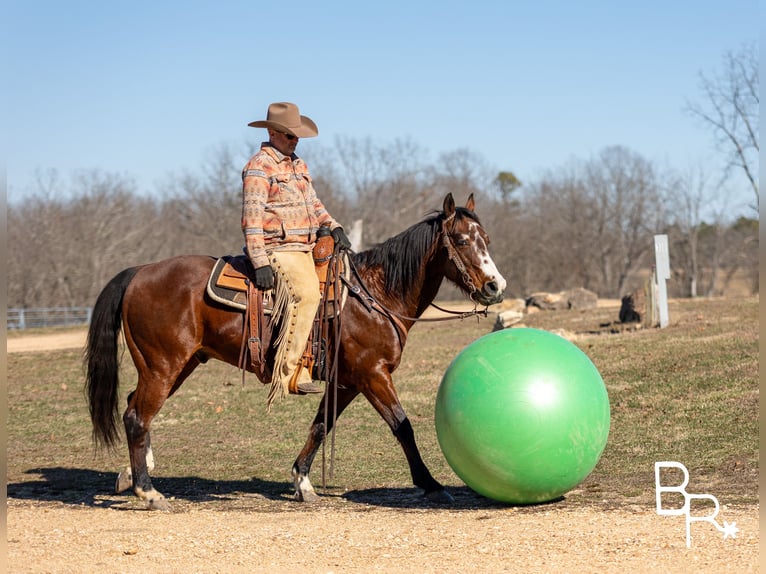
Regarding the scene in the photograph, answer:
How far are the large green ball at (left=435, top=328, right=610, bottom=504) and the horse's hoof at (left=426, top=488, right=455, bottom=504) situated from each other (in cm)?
57

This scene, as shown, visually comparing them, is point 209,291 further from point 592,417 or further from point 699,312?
point 699,312

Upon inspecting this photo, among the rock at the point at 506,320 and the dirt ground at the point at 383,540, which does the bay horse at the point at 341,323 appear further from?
the rock at the point at 506,320

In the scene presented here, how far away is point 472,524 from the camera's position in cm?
701

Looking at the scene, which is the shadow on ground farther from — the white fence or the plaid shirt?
the white fence

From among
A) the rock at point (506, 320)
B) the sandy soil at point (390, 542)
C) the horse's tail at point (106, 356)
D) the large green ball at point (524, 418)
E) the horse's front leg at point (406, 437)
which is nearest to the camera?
the sandy soil at point (390, 542)

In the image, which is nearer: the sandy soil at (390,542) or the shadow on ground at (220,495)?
the sandy soil at (390,542)

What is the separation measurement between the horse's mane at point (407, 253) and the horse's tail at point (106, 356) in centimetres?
230

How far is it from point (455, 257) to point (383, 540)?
2.59 meters

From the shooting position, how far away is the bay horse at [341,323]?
26.9 ft

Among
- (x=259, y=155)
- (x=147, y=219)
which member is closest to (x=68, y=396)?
(x=259, y=155)

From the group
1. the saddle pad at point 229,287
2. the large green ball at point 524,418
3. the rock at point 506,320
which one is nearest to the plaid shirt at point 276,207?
the saddle pad at point 229,287

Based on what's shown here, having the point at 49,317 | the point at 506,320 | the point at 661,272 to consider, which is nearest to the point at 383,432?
the point at 661,272

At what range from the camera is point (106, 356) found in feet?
29.1

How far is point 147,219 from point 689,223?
107 ft
